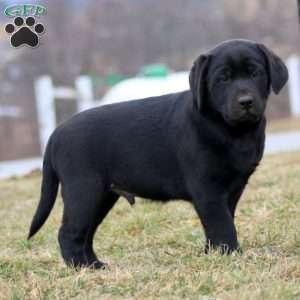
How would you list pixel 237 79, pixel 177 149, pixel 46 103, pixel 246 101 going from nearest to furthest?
pixel 246 101
pixel 237 79
pixel 177 149
pixel 46 103

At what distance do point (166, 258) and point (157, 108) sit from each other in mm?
823

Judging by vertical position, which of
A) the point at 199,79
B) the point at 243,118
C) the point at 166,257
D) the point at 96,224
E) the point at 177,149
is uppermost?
the point at 199,79

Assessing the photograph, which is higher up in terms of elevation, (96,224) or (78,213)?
(78,213)

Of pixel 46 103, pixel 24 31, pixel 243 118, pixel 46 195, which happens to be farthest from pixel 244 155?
pixel 46 103

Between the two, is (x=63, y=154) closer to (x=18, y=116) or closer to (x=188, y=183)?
(x=188, y=183)

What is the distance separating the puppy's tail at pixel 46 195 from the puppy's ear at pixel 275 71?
4.16 feet

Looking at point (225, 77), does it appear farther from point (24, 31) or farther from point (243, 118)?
point (24, 31)

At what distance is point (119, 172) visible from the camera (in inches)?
163

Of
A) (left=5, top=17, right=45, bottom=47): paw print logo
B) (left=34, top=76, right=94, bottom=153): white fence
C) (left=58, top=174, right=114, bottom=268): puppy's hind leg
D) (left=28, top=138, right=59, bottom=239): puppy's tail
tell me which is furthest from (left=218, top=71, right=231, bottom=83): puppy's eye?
(left=34, top=76, right=94, bottom=153): white fence

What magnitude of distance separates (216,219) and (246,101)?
61 centimetres

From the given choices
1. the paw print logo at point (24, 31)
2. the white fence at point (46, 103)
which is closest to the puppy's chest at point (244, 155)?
the paw print logo at point (24, 31)

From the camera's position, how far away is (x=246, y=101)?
12.0 feet

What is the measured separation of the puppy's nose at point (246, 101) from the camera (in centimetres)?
365

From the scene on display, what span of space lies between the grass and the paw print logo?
1324 millimetres
